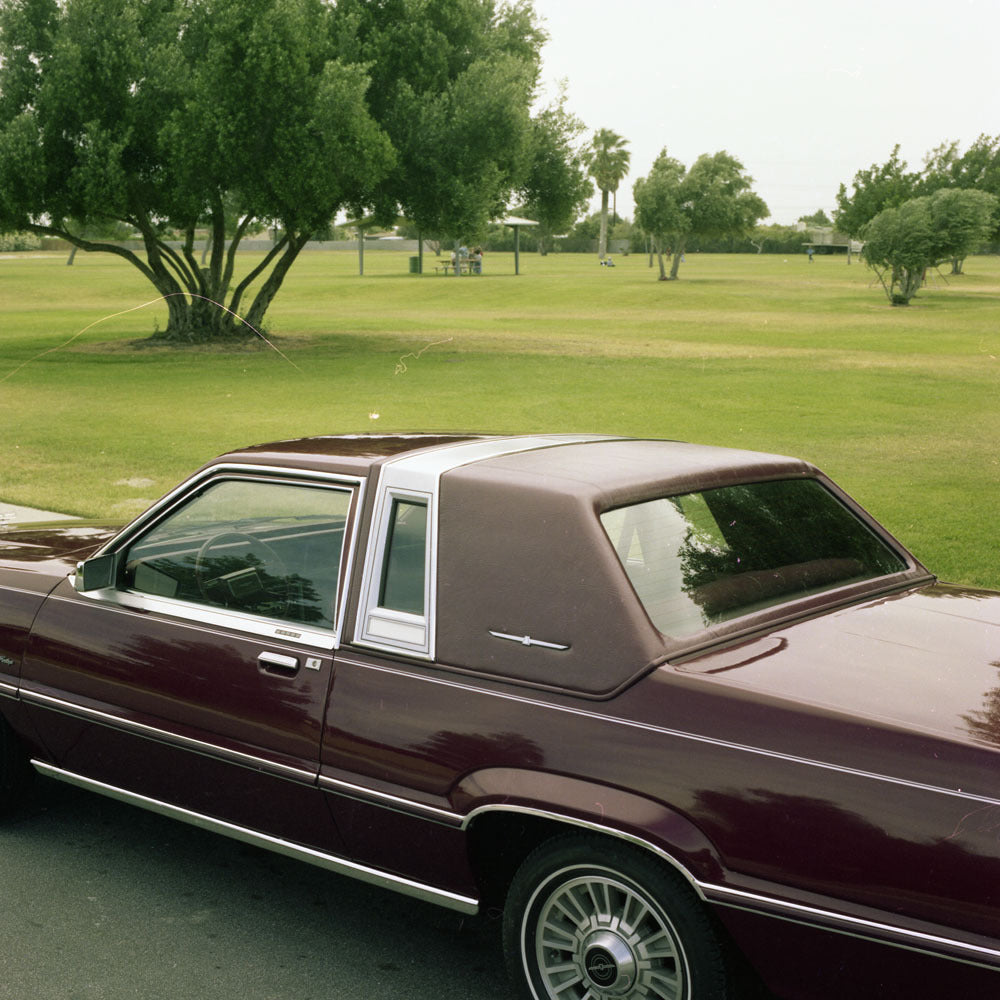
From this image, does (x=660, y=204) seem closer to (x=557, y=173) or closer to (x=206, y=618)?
(x=557, y=173)

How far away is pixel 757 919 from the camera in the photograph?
259cm

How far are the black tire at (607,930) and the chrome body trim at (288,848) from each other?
233mm

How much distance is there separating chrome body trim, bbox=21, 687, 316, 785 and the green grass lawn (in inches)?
191

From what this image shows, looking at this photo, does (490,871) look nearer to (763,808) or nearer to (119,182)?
(763,808)

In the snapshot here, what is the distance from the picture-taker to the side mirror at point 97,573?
391 centimetres

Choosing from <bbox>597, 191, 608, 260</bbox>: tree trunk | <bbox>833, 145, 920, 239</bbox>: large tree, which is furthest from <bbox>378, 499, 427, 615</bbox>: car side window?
<bbox>597, 191, 608, 260</bbox>: tree trunk

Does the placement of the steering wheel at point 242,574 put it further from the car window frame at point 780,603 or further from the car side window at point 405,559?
the car window frame at point 780,603

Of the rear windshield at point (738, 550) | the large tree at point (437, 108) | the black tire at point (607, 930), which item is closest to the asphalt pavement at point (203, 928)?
the black tire at point (607, 930)

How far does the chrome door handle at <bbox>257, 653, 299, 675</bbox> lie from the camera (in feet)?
11.1

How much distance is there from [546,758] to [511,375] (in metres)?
19.8

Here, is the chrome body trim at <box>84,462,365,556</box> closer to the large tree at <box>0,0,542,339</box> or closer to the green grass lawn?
the green grass lawn

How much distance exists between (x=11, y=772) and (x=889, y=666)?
298 cm

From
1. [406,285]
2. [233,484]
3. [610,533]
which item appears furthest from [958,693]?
[406,285]

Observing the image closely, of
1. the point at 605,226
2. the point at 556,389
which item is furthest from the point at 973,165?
the point at 556,389
